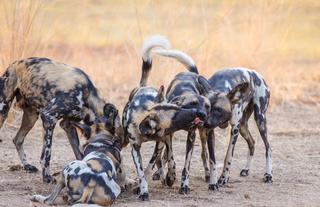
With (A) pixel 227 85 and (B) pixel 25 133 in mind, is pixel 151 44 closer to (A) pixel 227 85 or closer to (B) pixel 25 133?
(A) pixel 227 85

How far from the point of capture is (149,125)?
22.9 feet

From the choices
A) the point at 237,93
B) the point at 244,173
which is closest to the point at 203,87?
the point at 237,93

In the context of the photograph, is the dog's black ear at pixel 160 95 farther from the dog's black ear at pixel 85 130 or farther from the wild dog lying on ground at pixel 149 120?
the dog's black ear at pixel 85 130

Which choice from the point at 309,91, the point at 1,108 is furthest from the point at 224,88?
the point at 309,91

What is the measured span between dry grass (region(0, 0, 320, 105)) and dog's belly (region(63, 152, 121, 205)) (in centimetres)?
340

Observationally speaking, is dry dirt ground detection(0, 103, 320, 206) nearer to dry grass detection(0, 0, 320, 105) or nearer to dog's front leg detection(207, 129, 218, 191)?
dog's front leg detection(207, 129, 218, 191)

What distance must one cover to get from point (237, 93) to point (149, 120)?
1024 millimetres

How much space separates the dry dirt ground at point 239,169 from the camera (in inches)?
284

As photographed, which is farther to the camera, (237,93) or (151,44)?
(151,44)

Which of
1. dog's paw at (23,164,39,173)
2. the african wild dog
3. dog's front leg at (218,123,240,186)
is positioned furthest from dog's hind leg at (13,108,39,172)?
dog's front leg at (218,123,240,186)

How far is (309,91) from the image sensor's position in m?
13.0

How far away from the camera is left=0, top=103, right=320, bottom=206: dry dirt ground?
7211 mm

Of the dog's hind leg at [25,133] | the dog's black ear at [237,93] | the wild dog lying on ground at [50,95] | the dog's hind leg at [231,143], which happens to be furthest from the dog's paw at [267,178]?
the dog's hind leg at [25,133]

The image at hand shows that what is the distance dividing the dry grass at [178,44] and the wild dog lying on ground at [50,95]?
1.72 meters
